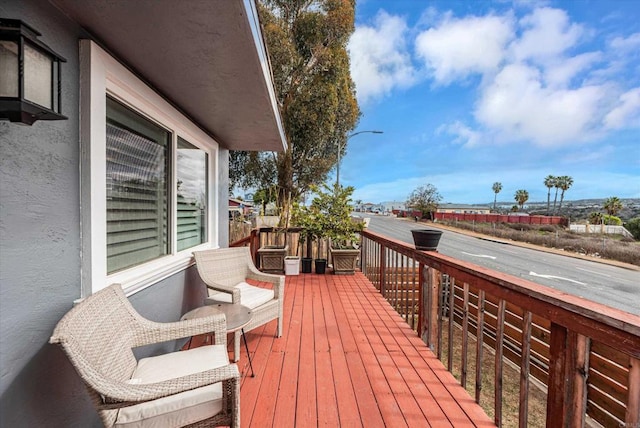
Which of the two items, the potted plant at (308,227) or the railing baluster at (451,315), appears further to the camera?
the potted plant at (308,227)

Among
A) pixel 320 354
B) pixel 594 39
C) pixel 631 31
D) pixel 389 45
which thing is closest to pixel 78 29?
pixel 320 354

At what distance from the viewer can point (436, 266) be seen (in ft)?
7.79

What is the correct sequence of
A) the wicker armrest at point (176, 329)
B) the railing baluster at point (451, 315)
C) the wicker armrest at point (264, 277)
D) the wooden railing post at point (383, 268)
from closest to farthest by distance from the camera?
the wicker armrest at point (176, 329)
the railing baluster at point (451, 315)
the wicker armrest at point (264, 277)
the wooden railing post at point (383, 268)

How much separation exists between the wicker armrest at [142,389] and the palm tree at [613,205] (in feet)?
123

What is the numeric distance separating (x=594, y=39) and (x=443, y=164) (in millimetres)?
27852

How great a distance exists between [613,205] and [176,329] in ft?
124

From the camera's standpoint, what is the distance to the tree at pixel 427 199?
30078 millimetres

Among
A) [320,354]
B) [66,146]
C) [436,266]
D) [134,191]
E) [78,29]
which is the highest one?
[78,29]

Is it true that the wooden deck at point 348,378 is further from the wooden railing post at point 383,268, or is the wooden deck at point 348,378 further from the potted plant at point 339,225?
the potted plant at point 339,225

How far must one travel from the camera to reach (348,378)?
2.15 m

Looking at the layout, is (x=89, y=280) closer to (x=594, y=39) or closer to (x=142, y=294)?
(x=142, y=294)

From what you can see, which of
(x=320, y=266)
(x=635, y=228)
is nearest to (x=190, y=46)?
(x=320, y=266)

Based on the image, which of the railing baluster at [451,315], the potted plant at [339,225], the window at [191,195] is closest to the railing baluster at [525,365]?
the railing baluster at [451,315]

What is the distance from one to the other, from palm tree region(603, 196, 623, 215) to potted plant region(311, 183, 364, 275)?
111ft
